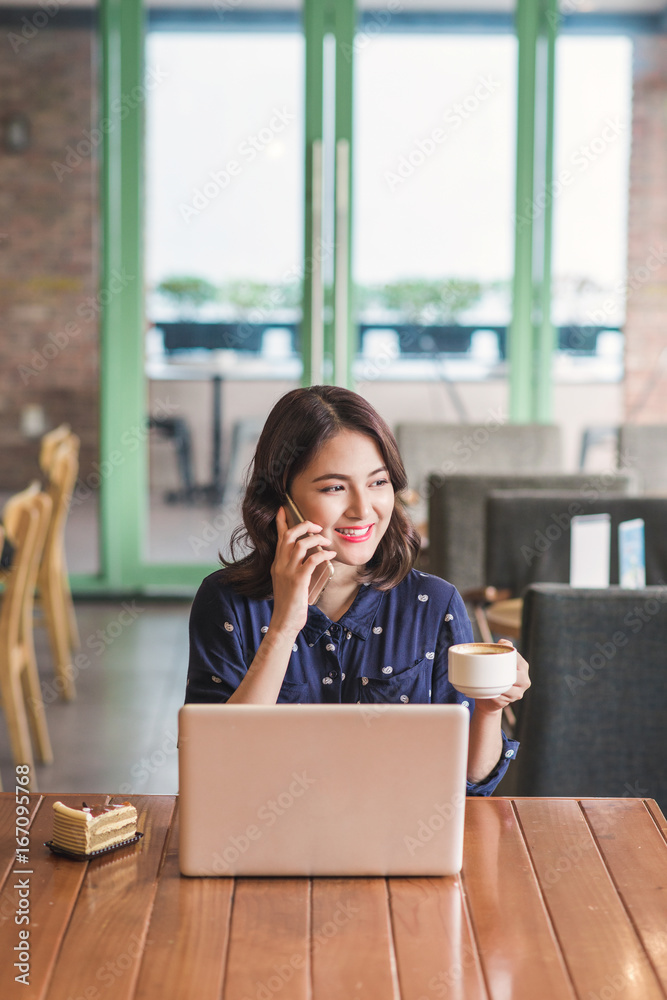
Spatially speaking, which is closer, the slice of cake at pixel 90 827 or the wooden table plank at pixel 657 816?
the slice of cake at pixel 90 827

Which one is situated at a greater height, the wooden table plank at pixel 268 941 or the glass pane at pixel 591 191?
the glass pane at pixel 591 191

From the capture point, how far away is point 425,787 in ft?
4.18

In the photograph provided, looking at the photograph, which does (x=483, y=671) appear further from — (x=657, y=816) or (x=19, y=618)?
(x=19, y=618)

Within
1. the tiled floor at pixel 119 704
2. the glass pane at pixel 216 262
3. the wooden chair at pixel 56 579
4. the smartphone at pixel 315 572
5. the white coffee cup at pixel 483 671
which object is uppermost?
the glass pane at pixel 216 262

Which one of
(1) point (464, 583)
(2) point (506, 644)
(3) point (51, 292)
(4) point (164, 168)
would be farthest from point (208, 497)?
(2) point (506, 644)

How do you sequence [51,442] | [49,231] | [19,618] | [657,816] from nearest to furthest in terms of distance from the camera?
[657,816], [19,618], [51,442], [49,231]

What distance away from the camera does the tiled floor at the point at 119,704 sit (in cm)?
351

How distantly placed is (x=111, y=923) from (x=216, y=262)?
16.3ft

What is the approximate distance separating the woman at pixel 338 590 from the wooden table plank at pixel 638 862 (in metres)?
0.23

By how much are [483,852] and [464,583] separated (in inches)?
99.3

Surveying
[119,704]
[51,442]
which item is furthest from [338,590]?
[51,442]

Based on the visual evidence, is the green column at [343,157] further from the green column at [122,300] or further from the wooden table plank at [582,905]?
the wooden table plank at [582,905]

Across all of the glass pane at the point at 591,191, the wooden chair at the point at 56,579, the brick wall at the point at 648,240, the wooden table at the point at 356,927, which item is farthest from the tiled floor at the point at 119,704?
the brick wall at the point at 648,240

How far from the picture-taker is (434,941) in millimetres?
1191
